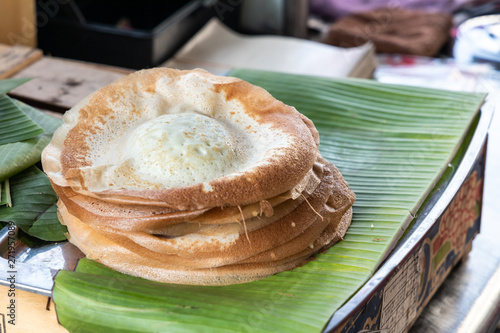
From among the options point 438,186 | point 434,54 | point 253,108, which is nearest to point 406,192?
point 438,186

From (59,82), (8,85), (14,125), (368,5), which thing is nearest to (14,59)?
(59,82)

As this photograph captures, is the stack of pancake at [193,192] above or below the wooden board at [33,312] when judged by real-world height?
above

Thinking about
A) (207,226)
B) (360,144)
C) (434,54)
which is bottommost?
(434,54)

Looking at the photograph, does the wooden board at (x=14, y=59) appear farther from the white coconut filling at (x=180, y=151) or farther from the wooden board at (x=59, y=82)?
the white coconut filling at (x=180, y=151)

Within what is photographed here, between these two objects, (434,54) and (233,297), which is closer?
(233,297)

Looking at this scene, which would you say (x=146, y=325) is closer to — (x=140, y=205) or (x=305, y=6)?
(x=140, y=205)

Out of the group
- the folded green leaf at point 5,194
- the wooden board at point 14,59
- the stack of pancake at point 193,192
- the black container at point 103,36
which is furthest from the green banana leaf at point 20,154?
the black container at point 103,36

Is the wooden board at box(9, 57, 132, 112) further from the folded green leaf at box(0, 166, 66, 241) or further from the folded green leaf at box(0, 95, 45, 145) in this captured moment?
the folded green leaf at box(0, 166, 66, 241)
